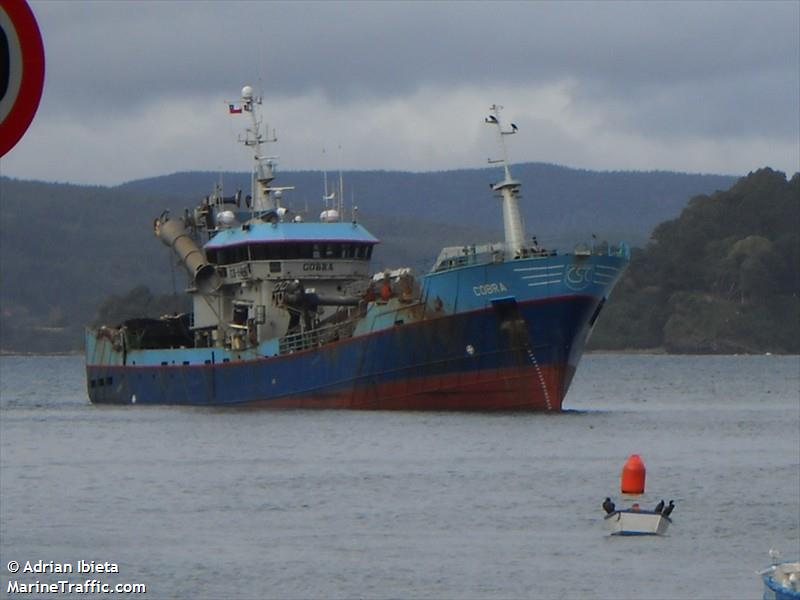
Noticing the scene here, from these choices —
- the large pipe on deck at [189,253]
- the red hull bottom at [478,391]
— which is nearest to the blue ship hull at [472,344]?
the red hull bottom at [478,391]

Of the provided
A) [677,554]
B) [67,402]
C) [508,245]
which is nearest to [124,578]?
[677,554]

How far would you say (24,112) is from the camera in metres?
6.62

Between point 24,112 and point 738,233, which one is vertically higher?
point 738,233

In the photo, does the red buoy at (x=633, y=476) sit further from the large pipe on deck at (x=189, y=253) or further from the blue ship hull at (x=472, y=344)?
the large pipe on deck at (x=189, y=253)

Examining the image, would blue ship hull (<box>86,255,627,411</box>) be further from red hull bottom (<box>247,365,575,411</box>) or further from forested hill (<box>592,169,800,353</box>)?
forested hill (<box>592,169,800,353</box>)

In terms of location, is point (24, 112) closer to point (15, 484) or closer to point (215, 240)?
point (15, 484)

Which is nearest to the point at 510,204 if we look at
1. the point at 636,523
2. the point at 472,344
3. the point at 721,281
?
the point at 472,344

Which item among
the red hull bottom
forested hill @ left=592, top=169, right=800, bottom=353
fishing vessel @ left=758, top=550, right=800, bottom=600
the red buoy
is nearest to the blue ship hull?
the red hull bottom

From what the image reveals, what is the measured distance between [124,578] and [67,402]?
6464 centimetres

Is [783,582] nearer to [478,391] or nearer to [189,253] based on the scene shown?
[478,391]

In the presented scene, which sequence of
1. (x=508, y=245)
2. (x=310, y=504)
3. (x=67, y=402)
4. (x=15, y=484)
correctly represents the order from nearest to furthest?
(x=310, y=504) → (x=15, y=484) → (x=508, y=245) → (x=67, y=402)

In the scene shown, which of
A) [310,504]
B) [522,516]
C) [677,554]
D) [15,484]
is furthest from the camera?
[15,484]

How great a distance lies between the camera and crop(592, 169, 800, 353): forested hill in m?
180

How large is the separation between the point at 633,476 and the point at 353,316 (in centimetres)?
2307
